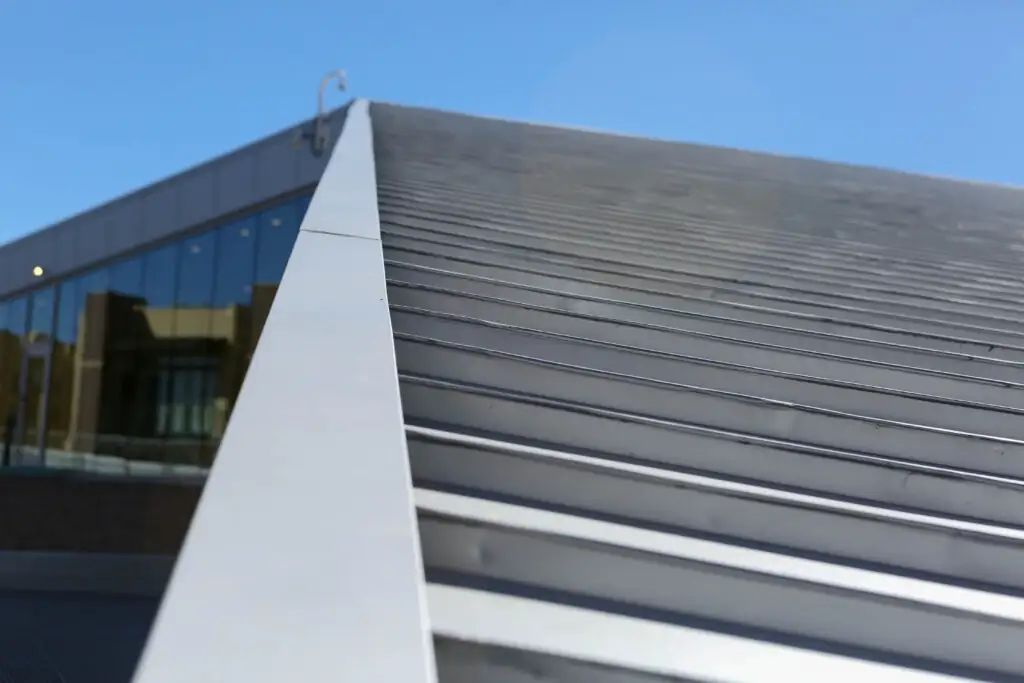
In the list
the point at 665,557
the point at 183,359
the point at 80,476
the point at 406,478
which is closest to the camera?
the point at 406,478

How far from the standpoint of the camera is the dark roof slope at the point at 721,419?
5.67ft

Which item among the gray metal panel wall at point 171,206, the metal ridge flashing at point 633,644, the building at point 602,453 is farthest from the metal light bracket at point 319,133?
the metal ridge flashing at point 633,644

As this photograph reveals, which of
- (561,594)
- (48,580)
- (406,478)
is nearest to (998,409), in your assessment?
(561,594)

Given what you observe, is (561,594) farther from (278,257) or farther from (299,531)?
(278,257)

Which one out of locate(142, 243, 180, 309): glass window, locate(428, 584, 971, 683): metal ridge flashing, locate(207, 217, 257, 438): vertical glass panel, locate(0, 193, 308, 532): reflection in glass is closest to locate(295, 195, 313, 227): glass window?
locate(0, 193, 308, 532): reflection in glass

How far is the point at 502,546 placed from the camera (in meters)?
1.74

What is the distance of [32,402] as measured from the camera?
16609 millimetres

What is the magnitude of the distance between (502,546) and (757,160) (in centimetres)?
976

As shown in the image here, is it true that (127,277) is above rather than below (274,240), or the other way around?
below

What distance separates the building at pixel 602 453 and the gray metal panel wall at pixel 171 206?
19.8 feet

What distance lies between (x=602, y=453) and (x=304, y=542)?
1.22m

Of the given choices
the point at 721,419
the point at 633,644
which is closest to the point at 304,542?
the point at 633,644

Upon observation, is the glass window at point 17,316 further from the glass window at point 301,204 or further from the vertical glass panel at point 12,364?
the glass window at point 301,204

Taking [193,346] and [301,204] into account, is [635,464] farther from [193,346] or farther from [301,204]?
[193,346]
